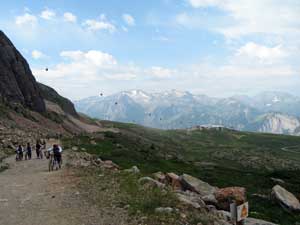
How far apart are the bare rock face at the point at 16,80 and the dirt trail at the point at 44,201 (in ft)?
267

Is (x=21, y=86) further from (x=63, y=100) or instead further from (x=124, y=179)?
(x=124, y=179)

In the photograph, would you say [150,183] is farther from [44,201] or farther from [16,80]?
[16,80]

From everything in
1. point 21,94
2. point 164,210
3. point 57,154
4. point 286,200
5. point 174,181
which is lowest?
point 286,200

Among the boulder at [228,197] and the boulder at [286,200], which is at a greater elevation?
the boulder at [228,197]

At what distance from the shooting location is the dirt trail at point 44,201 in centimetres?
1908

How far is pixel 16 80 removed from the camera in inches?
4845

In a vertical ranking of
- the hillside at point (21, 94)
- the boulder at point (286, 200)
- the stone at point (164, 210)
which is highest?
the hillside at point (21, 94)

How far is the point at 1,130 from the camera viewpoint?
A: 63.6 meters

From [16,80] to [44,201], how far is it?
349ft

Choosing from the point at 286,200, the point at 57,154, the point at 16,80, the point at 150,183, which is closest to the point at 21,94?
the point at 16,80

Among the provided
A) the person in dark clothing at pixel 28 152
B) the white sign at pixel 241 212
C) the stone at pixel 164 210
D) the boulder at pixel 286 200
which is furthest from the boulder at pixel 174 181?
the person in dark clothing at pixel 28 152

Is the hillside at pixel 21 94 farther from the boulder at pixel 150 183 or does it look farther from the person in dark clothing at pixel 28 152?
the boulder at pixel 150 183

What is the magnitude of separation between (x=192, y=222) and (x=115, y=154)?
4280cm

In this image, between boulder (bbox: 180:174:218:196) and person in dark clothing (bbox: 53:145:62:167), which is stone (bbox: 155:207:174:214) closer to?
boulder (bbox: 180:174:218:196)
